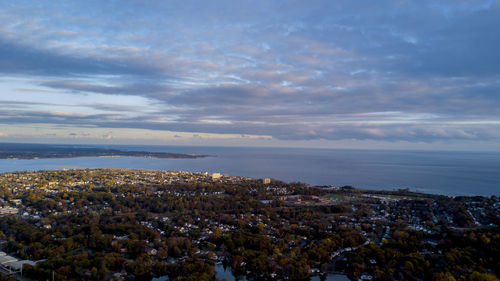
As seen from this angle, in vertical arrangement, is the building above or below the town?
below

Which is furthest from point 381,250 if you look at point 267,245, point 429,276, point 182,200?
point 182,200

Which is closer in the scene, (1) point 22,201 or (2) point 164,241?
(2) point 164,241

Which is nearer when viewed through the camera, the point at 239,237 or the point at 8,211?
the point at 239,237

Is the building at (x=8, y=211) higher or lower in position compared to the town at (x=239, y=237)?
lower

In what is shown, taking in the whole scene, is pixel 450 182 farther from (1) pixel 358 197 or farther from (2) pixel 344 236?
(2) pixel 344 236

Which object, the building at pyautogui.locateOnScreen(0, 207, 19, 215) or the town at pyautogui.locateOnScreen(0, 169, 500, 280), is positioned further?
the building at pyautogui.locateOnScreen(0, 207, 19, 215)

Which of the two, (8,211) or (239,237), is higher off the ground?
(239,237)

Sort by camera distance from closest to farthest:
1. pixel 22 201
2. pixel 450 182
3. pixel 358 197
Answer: pixel 22 201 → pixel 358 197 → pixel 450 182

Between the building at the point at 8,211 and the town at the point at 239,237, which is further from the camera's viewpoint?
the building at the point at 8,211
